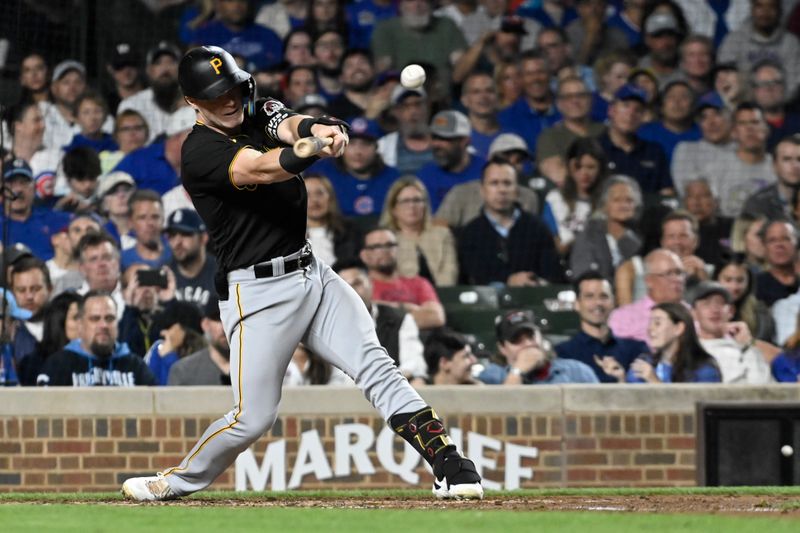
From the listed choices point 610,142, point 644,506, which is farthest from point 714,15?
point 644,506

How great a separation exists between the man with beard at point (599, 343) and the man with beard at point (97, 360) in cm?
272

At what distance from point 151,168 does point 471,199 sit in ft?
7.47

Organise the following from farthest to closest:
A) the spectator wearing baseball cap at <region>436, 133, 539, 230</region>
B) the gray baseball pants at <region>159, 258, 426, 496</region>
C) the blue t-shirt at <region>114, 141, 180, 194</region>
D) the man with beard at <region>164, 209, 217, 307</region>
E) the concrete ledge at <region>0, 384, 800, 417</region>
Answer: the blue t-shirt at <region>114, 141, 180, 194</region> → the spectator wearing baseball cap at <region>436, 133, 539, 230</region> → the man with beard at <region>164, 209, 217, 307</region> → the concrete ledge at <region>0, 384, 800, 417</region> → the gray baseball pants at <region>159, 258, 426, 496</region>

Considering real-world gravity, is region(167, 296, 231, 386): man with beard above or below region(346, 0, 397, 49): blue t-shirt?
below

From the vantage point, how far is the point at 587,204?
10305 millimetres

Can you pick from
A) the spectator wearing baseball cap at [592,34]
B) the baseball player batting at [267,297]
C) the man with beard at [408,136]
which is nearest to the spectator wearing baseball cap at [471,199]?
the man with beard at [408,136]

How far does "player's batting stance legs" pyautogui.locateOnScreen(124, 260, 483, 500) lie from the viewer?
202 inches

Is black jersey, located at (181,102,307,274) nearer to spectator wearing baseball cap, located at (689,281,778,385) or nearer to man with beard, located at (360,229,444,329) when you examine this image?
man with beard, located at (360,229,444,329)

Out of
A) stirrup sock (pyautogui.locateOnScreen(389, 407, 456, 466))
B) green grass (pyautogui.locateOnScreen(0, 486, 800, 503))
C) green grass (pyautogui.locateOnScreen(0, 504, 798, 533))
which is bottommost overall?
green grass (pyautogui.locateOnScreen(0, 486, 800, 503))

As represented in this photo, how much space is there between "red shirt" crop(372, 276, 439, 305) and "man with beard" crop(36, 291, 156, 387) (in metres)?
1.59

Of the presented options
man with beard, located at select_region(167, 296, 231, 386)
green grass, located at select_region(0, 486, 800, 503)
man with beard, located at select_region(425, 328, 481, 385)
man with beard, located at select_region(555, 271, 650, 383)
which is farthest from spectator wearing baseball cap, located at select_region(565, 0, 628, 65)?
green grass, located at select_region(0, 486, 800, 503)

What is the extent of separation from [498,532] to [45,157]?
7059 mm

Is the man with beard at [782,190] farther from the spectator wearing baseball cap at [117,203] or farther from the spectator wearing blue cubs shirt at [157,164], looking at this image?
the spectator wearing baseball cap at [117,203]

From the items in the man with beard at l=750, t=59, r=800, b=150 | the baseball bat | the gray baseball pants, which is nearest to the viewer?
the baseball bat
